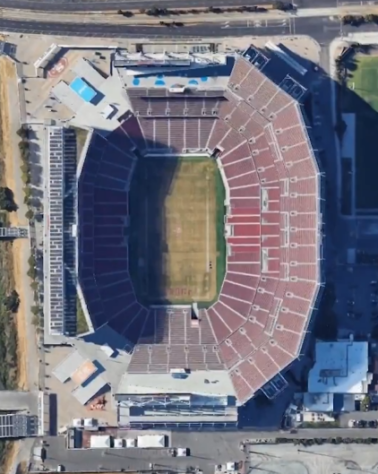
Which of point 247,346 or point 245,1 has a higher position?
point 245,1

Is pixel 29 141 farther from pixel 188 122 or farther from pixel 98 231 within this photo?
pixel 188 122

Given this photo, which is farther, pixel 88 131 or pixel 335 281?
pixel 335 281

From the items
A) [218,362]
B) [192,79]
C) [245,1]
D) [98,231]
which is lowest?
[218,362]

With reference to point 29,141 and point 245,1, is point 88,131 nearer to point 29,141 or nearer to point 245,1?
point 29,141

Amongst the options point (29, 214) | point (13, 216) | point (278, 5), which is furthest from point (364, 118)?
point (13, 216)

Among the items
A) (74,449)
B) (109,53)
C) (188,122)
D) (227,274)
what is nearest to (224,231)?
(227,274)

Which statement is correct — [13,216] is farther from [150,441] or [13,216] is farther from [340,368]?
[340,368]

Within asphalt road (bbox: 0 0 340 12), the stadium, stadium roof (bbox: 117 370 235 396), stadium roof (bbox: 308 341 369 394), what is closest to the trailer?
the stadium

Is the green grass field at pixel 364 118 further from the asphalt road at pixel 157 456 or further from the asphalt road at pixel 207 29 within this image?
the asphalt road at pixel 157 456
